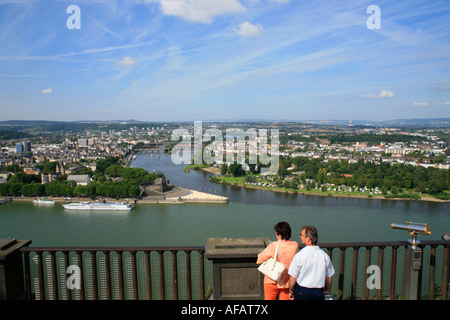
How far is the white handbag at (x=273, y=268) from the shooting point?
111cm

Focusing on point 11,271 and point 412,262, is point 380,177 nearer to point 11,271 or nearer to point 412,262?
point 412,262

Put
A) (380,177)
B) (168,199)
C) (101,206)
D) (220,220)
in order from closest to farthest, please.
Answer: (220,220) → (101,206) → (168,199) → (380,177)

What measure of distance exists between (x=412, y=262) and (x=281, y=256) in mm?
578

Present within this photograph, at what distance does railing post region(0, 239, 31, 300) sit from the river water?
5021mm

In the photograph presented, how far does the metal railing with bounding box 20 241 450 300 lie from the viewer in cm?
133

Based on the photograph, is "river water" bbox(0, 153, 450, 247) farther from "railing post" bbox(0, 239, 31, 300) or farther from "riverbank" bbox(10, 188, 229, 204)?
"railing post" bbox(0, 239, 31, 300)

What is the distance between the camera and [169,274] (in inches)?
A: 173

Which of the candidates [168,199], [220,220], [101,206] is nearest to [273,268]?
[220,220]

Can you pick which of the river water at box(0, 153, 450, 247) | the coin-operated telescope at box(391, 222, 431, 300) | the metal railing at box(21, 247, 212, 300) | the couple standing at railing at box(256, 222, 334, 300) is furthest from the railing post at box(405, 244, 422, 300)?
the river water at box(0, 153, 450, 247)

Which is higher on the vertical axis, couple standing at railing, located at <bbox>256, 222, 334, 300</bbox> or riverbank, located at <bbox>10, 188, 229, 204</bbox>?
couple standing at railing, located at <bbox>256, 222, 334, 300</bbox>

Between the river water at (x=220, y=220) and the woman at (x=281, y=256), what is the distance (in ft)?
18.0

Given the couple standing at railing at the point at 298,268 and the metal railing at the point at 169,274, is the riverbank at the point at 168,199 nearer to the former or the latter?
the metal railing at the point at 169,274

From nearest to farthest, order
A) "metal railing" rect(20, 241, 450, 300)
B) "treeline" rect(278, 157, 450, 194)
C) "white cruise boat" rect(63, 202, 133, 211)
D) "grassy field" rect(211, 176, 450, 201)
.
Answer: "metal railing" rect(20, 241, 450, 300) → "white cruise boat" rect(63, 202, 133, 211) → "grassy field" rect(211, 176, 450, 201) → "treeline" rect(278, 157, 450, 194)

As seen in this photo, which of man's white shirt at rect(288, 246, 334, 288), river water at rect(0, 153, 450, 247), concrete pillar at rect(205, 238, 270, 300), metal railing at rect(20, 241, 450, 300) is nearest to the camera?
man's white shirt at rect(288, 246, 334, 288)
